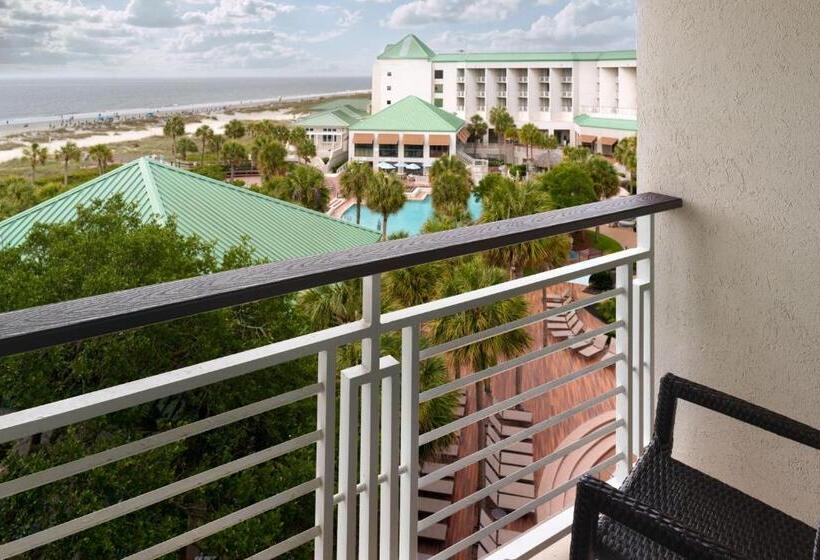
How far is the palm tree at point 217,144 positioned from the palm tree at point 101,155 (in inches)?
91.6

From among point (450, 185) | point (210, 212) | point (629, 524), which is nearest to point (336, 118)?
point (450, 185)

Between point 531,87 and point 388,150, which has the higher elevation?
point 531,87

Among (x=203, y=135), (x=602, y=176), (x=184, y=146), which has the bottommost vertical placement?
(x=602, y=176)

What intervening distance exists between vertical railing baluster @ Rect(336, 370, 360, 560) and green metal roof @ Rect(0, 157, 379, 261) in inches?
495

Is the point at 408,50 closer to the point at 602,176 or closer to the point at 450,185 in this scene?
the point at 450,185

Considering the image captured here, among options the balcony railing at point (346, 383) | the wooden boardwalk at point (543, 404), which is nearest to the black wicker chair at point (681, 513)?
the balcony railing at point (346, 383)

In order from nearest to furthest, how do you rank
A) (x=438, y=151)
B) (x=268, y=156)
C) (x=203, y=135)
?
(x=203, y=135)
(x=268, y=156)
(x=438, y=151)

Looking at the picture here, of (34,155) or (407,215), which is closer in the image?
(34,155)

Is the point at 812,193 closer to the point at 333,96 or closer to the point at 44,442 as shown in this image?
the point at 44,442

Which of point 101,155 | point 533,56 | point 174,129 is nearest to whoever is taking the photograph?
point 101,155

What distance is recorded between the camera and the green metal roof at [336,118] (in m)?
19.2

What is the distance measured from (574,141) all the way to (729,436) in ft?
62.3

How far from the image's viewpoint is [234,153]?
17469mm

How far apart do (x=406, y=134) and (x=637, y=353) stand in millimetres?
18984
